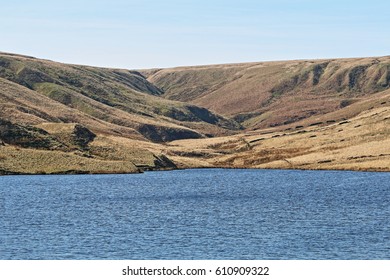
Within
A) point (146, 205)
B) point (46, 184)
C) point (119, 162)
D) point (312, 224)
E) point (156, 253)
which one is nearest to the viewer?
point (156, 253)

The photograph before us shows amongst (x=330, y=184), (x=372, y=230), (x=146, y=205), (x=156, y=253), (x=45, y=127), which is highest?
(x=45, y=127)

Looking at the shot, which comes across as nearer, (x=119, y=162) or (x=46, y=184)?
(x=46, y=184)

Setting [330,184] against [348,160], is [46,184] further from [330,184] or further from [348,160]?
[348,160]

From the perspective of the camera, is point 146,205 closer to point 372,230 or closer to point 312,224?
point 312,224

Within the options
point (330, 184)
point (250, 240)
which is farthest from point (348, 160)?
point (250, 240)

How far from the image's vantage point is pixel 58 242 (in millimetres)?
65375

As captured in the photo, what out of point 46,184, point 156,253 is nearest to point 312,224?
point 156,253

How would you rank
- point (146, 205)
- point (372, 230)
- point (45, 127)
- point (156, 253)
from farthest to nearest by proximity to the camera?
point (45, 127) < point (146, 205) < point (372, 230) < point (156, 253)

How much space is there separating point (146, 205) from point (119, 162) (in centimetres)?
8153

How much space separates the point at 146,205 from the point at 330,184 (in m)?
48.4

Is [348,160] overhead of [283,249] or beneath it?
overhead

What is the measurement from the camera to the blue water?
61741 millimetres

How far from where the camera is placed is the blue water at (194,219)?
61741mm

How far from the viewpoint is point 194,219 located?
272 feet
